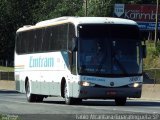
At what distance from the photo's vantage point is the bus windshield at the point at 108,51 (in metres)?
25.8

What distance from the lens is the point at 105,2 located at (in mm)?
88188

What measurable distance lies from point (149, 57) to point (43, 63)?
34.7 metres

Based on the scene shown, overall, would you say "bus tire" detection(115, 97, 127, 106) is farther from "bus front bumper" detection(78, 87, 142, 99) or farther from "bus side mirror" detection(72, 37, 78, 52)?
"bus side mirror" detection(72, 37, 78, 52)

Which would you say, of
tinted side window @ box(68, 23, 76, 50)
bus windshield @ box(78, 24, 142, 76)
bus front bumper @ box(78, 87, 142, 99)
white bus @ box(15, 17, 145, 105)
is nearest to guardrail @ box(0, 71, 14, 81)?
white bus @ box(15, 17, 145, 105)

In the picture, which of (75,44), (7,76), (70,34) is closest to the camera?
(75,44)

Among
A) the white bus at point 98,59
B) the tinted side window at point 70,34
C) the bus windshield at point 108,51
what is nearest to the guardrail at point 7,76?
the white bus at point 98,59

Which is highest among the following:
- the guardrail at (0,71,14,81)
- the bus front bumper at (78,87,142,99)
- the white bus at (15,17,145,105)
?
the white bus at (15,17,145,105)

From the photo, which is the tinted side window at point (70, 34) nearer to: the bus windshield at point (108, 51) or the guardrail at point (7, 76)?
the bus windshield at point (108, 51)

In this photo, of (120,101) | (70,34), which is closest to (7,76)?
(120,101)

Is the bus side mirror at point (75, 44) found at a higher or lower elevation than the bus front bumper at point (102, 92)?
higher

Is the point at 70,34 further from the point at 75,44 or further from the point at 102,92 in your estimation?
the point at 102,92

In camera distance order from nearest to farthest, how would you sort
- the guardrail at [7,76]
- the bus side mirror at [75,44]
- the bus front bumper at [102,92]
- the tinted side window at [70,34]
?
the bus side mirror at [75,44]
the bus front bumper at [102,92]
the tinted side window at [70,34]
the guardrail at [7,76]

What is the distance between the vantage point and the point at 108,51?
85.2 feet

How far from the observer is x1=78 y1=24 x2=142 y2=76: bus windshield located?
84.6 feet
